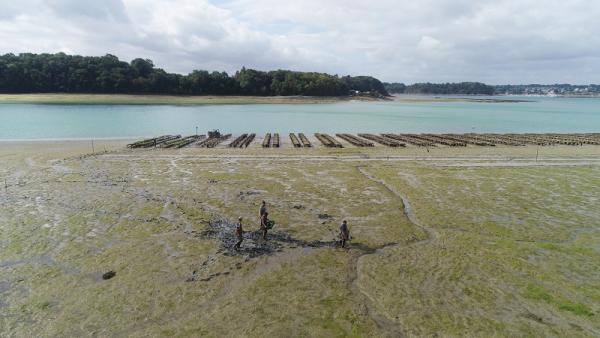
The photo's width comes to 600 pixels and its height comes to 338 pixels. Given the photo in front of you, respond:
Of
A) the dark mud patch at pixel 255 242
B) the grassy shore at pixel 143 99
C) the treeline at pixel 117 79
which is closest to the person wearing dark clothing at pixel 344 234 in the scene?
the dark mud patch at pixel 255 242

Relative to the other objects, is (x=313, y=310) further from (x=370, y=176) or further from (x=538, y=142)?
(x=538, y=142)

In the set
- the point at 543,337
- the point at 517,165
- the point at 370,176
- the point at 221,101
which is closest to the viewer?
the point at 543,337

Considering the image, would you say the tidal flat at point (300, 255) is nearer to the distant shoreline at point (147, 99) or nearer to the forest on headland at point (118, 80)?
the distant shoreline at point (147, 99)

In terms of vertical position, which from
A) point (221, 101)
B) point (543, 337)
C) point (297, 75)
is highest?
point (297, 75)

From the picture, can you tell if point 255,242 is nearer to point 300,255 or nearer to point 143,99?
point 300,255

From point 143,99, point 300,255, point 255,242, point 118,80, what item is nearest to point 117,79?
point 118,80

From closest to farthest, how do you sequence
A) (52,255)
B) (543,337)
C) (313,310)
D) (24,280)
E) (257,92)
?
(543,337) < (313,310) < (24,280) < (52,255) < (257,92)

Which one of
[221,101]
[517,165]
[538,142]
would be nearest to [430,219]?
[517,165]
